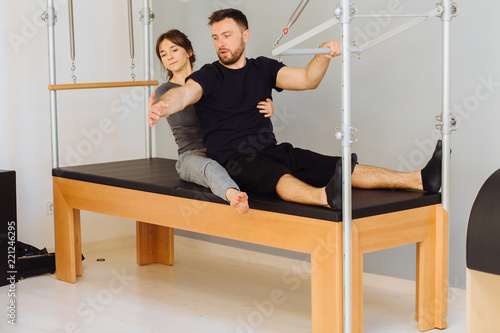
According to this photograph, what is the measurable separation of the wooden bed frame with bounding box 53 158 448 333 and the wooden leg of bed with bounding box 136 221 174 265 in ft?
1.19

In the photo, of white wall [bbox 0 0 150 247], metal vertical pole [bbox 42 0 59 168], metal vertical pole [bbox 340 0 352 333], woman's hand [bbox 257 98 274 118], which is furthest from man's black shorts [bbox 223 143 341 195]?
white wall [bbox 0 0 150 247]

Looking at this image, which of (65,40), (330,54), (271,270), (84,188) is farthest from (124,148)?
(330,54)

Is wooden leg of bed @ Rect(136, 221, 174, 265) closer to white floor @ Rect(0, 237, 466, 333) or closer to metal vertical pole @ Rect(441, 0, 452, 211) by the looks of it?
white floor @ Rect(0, 237, 466, 333)

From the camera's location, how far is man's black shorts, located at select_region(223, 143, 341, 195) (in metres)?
2.44

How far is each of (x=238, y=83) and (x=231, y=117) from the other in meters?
0.14

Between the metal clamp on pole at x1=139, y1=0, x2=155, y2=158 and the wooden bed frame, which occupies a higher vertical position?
the metal clamp on pole at x1=139, y1=0, x2=155, y2=158

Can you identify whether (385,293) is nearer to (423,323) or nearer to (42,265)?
(423,323)

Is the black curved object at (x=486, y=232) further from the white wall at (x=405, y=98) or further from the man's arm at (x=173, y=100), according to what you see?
the white wall at (x=405, y=98)

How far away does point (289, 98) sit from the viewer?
339 cm

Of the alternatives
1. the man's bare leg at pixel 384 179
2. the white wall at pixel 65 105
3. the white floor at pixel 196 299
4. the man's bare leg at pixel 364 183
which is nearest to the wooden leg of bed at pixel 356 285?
the man's bare leg at pixel 364 183

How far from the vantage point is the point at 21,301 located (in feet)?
9.30

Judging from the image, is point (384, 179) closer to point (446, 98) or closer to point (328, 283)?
point (446, 98)

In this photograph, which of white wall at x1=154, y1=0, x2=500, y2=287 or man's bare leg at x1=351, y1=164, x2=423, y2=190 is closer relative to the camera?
man's bare leg at x1=351, y1=164, x2=423, y2=190

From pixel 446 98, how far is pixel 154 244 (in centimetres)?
166
